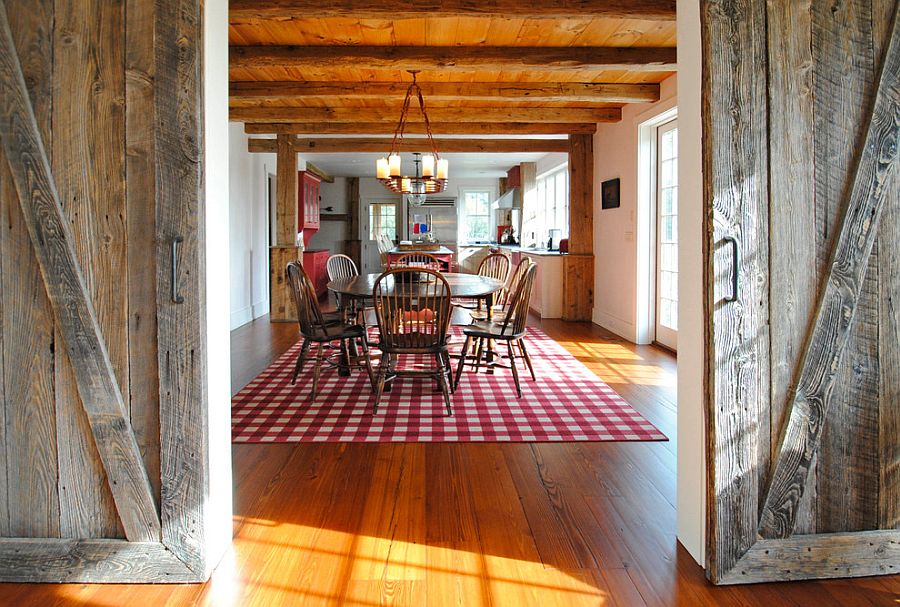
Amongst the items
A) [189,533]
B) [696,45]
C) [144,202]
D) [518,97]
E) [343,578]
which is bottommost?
[343,578]

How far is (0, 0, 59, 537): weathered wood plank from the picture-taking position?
185cm

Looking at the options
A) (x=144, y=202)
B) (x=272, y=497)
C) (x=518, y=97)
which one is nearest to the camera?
(x=144, y=202)

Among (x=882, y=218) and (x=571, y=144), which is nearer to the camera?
(x=882, y=218)

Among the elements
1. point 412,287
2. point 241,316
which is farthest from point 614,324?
point 241,316

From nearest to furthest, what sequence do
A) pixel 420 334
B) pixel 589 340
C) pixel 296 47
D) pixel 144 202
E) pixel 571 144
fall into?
pixel 144 202 < pixel 420 334 < pixel 296 47 < pixel 589 340 < pixel 571 144

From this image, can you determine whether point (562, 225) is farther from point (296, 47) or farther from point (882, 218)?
point (882, 218)

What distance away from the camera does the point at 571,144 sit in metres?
7.65

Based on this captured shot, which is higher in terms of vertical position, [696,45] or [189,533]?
[696,45]

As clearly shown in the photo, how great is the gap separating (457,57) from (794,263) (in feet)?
10.9

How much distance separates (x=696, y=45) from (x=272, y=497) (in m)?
2.29

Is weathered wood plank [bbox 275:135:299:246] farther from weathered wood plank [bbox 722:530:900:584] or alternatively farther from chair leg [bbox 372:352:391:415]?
weathered wood plank [bbox 722:530:900:584]

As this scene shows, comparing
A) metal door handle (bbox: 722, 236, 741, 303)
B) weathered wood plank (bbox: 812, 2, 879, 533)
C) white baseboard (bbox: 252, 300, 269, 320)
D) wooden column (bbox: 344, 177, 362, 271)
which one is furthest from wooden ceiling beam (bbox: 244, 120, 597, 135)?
wooden column (bbox: 344, 177, 362, 271)

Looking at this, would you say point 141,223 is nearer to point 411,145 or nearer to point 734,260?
point 734,260

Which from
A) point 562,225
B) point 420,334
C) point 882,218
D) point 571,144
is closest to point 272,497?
point 420,334
